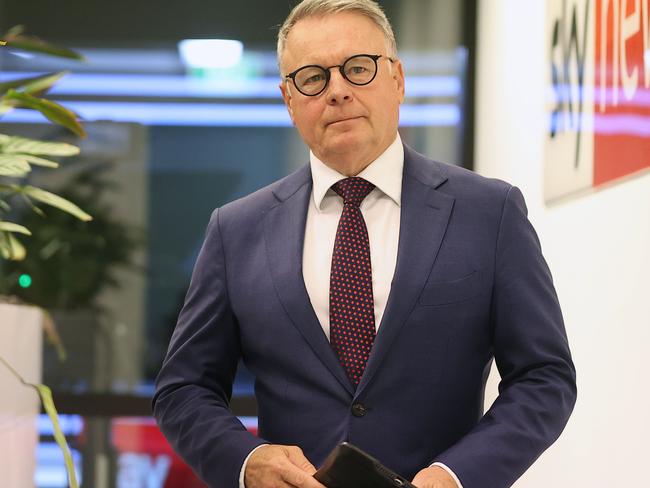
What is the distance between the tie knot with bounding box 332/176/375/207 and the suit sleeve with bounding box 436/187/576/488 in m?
0.24

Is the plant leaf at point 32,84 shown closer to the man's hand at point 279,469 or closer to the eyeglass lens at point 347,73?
the eyeglass lens at point 347,73

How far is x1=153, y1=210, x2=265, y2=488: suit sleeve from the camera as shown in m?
1.69

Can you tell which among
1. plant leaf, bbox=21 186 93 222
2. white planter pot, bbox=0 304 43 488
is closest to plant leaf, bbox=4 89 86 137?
plant leaf, bbox=21 186 93 222

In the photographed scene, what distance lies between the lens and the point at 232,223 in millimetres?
1879

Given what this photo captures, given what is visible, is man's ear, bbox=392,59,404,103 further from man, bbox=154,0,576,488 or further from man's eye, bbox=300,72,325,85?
man's eye, bbox=300,72,325,85

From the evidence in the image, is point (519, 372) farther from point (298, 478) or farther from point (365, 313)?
point (298, 478)

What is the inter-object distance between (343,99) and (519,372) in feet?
1.73

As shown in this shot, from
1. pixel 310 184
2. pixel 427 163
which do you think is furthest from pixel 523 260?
pixel 310 184

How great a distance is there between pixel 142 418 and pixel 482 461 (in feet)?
10.6

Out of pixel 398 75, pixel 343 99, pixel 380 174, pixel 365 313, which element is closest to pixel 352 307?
pixel 365 313

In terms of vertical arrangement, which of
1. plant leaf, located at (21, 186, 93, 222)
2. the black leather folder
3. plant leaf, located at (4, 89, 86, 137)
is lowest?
the black leather folder

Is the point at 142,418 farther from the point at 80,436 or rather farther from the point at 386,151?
the point at 386,151

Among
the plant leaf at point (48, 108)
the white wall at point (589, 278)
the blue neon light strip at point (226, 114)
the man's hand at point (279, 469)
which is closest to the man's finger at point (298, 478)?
the man's hand at point (279, 469)

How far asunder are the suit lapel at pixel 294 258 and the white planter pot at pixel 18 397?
3.00ft
